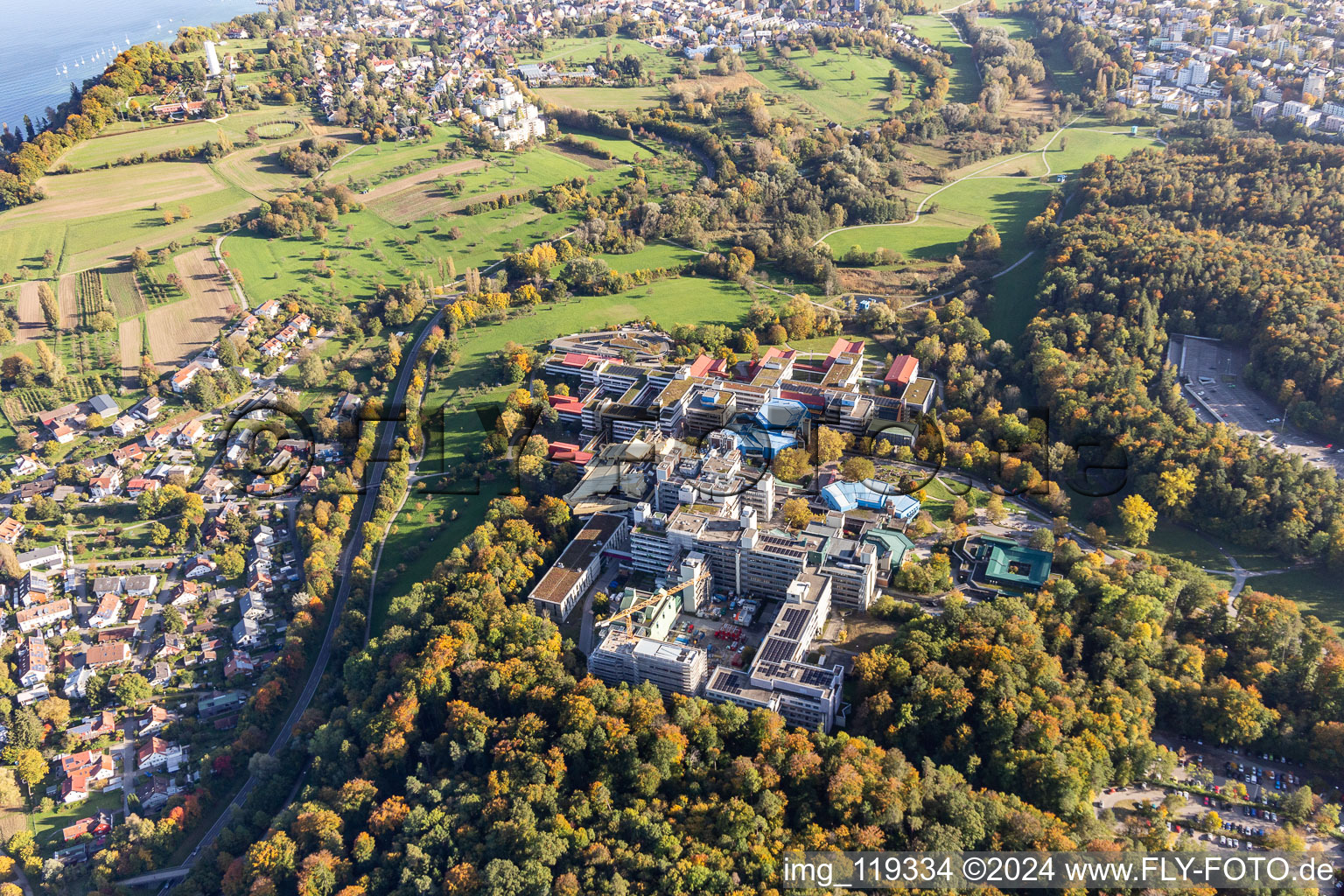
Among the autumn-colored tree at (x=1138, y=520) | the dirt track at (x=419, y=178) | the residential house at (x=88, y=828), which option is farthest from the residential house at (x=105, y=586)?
the autumn-colored tree at (x=1138, y=520)

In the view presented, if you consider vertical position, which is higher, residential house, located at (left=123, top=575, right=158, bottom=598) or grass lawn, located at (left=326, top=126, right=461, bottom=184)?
grass lawn, located at (left=326, top=126, right=461, bottom=184)

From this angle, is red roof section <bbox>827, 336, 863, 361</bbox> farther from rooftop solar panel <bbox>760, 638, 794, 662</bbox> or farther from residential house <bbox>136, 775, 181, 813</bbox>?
residential house <bbox>136, 775, 181, 813</bbox>

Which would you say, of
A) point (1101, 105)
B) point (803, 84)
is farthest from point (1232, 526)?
point (803, 84)

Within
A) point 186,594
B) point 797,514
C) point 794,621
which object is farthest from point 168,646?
point 797,514

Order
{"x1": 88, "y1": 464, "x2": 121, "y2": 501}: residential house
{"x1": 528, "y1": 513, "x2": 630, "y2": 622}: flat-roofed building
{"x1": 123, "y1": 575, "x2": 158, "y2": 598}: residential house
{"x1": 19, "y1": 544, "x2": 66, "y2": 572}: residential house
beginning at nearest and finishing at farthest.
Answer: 1. {"x1": 528, "y1": 513, "x2": 630, "y2": 622}: flat-roofed building
2. {"x1": 123, "y1": 575, "x2": 158, "y2": 598}: residential house
3. {"x1": 19, "y1": 544, "x2": 66, "y2": 572}: residential house
4. {"x1": 88, "y1": 464, "x2": 121, "y2": 501}: residential house

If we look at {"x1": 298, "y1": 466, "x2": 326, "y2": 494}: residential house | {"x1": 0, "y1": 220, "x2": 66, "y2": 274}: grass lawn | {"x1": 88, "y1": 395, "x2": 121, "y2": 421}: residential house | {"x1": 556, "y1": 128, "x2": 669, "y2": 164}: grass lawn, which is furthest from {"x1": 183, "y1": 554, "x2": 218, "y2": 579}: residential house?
{"x1": 556, "y1": 128, "x2": 669, "y2": 164}: grass lawn

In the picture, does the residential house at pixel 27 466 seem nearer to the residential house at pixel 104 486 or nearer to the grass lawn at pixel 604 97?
the residential house at pixel 104 486

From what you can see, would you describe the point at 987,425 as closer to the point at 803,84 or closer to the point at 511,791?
the point at 511,791
